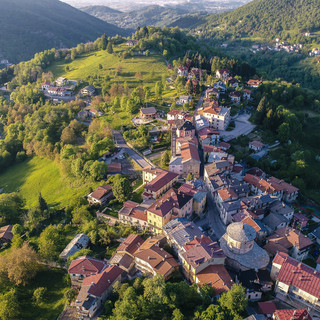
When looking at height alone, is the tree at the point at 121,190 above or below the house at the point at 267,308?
above

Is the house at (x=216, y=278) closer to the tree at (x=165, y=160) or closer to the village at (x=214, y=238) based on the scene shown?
the village at (x=214, y=238)

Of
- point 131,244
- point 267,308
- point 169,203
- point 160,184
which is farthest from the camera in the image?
point 160,184

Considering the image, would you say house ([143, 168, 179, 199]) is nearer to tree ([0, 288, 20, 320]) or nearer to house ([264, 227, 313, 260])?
house ([264, 227, 313, 260])

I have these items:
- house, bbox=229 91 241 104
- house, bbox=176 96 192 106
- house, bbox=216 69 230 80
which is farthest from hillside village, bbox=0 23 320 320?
house, bbox=216 69 230 80

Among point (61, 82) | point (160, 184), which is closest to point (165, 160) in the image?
point (160, 184)

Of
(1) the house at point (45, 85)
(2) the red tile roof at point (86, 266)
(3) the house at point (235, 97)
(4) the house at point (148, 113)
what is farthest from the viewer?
(1) the house at point (45, 85)

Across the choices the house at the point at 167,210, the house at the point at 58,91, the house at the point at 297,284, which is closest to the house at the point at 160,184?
the house at the point at 167,210

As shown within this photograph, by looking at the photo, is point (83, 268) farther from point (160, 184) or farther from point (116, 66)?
point (116, 66)
